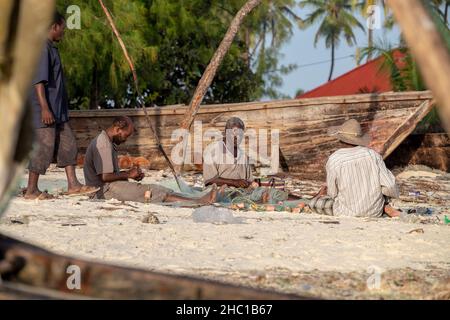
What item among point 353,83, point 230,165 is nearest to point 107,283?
point 230,165

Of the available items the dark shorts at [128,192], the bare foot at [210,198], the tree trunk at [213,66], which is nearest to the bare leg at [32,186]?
the dark shorts at [128,192]

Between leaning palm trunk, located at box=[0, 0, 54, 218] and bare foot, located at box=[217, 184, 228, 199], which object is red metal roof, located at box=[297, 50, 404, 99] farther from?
leaning palm trunk, located at box=[0, 0, 54, 218]

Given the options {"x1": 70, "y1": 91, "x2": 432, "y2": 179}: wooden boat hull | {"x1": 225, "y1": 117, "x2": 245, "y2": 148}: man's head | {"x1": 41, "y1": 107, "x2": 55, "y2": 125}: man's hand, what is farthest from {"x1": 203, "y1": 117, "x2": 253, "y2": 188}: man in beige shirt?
{"x1": 70, "y1": 91, "x2": 432, "y2": 179}: wooden boat hull

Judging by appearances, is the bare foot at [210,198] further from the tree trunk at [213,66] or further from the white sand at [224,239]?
the tree trunk at [213,66]

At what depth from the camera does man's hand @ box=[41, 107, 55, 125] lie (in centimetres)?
877

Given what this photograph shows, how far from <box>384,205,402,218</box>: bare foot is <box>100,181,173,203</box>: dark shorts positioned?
218 centimetres

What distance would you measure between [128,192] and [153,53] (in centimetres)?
1066

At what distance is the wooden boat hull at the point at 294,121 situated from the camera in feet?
47.8

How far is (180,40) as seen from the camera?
22.9 meters

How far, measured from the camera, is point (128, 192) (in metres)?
9.13

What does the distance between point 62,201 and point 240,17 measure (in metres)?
6.11

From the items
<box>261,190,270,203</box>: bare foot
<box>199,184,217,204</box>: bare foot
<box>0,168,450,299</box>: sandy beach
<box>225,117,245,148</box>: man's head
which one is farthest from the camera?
<box>225,117,245,148</box>: man's head
